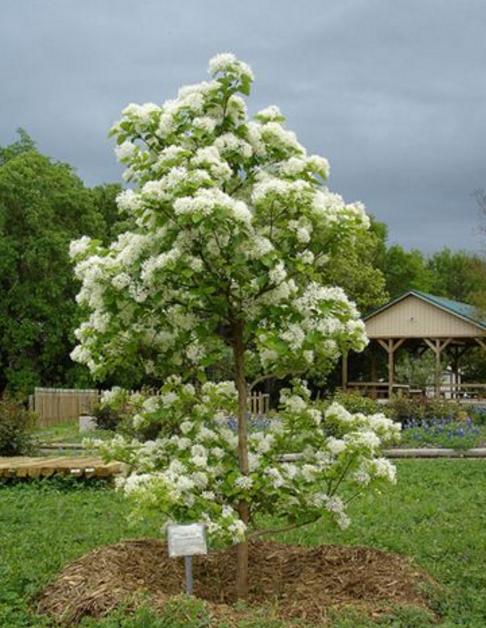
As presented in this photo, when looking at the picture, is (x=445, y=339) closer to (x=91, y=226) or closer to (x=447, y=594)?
(x=91, y=226)

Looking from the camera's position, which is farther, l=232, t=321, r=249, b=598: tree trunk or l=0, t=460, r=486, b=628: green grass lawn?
l=232, t=321, r=249, b=598: tree trunk

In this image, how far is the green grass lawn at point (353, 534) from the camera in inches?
223

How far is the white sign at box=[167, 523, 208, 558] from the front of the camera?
5.38 meters

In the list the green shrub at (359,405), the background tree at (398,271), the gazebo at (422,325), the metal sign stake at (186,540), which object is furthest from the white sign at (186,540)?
the background tree at (398,271)

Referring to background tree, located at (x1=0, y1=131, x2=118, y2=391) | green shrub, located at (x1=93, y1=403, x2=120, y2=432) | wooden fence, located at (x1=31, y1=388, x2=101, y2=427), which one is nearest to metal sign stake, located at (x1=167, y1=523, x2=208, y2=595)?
green shrub, located at (x1=93, y1=403, x2=120, y2=432)

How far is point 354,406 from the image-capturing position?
19469 millimetres

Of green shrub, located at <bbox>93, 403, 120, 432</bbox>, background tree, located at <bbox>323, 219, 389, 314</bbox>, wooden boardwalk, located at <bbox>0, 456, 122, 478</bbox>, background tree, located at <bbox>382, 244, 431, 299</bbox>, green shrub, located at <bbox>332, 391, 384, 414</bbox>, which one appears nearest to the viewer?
wooden boardwalk, located at <bbox>0, 456, 122, 478</bbox>

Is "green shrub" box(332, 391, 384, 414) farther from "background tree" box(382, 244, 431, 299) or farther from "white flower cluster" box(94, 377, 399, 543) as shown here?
"background tree" box(382, 244, 431, 299)

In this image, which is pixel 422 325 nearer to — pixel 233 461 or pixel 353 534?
pixel 353 534

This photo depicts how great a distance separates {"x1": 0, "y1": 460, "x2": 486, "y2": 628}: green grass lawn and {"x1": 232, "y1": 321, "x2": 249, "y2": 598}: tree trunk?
0.83 metres

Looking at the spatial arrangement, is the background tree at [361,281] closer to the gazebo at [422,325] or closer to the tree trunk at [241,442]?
the gazebo at [422,325]

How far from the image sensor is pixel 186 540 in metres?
5.39

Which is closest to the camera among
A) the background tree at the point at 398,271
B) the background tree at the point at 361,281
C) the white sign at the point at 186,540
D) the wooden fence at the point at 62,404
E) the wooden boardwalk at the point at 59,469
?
the white sign at the point at 186,540

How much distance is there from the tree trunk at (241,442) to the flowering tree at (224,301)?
1 centimetres
